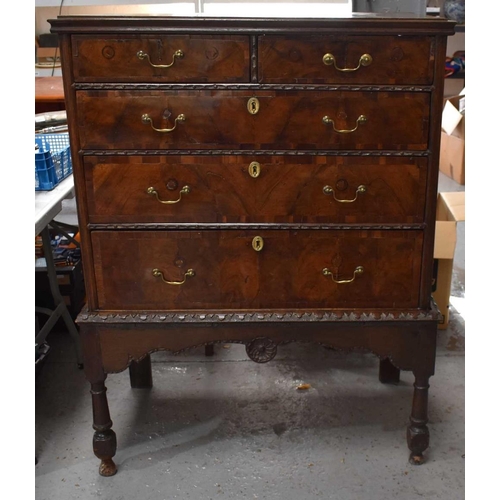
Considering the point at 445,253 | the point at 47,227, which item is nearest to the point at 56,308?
the point at 47,227

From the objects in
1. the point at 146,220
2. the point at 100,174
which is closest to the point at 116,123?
the point at 100,174

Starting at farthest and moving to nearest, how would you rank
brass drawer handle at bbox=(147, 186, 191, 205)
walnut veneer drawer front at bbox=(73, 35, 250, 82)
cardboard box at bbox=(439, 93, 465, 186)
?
1. cardboard box at bbox=(439, 93, 465, 186)
2. brass drawer handle at bbox=(147, 186, 191, 205)
3. walnut veneer drawer front at bbox=(73, 35, 250, 82)

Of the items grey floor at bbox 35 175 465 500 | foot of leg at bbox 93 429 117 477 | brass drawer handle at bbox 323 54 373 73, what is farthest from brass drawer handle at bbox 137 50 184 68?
grey floor at bbox 35 175 465 500

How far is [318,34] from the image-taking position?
1.57 metres

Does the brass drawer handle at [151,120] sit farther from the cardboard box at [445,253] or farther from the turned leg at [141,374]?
the cardboard box at [445,253]

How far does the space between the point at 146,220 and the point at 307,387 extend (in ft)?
3.34

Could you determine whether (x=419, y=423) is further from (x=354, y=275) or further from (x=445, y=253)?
(x=445, y=253)

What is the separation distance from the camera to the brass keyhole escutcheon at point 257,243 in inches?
68.2

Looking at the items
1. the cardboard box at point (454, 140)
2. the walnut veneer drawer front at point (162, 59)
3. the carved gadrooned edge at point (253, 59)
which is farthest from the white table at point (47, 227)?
the cardboard box at point (454, 140)

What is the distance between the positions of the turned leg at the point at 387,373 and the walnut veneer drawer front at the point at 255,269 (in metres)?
0.63

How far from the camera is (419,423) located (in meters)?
1.92

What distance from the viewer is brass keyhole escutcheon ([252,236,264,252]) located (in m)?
1.73

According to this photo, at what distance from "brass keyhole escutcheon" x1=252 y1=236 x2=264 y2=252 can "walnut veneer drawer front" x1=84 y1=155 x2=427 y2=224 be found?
0.06 metres

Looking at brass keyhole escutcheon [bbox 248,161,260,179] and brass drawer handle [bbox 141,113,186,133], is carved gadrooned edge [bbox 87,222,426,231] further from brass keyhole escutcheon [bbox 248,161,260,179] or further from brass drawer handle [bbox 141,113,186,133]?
brass drawer handle [bbox 141,113,186,133]
